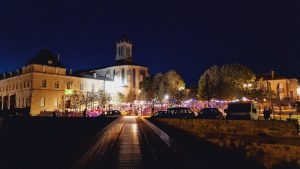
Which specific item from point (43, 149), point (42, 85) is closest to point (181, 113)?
point (43, 149)

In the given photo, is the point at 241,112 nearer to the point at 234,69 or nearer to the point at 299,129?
the point at 299,129

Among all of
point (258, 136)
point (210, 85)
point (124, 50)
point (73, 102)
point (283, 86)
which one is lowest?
point (258, 136)

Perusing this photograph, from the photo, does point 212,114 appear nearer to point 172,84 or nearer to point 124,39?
point 172,84

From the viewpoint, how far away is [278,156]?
Result: 25844 mm

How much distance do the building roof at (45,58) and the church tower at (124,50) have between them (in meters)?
36.6

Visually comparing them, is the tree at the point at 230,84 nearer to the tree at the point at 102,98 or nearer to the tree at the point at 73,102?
the tree at the point at 102,98

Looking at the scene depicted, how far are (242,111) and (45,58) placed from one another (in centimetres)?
7075

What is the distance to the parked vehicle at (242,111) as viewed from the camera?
2825 centimetres

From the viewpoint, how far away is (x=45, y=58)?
86.8 m

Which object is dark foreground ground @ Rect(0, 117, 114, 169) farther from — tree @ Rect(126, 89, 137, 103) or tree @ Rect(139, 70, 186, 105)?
tree @ Rect(126, 89, 137, 103)

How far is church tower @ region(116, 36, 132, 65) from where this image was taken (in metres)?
124

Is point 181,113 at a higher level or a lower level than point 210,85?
lower

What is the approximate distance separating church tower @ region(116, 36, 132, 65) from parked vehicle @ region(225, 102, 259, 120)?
95830 mm

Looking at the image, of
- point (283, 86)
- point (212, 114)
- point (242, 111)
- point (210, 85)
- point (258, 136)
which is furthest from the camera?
point (283, 86)
